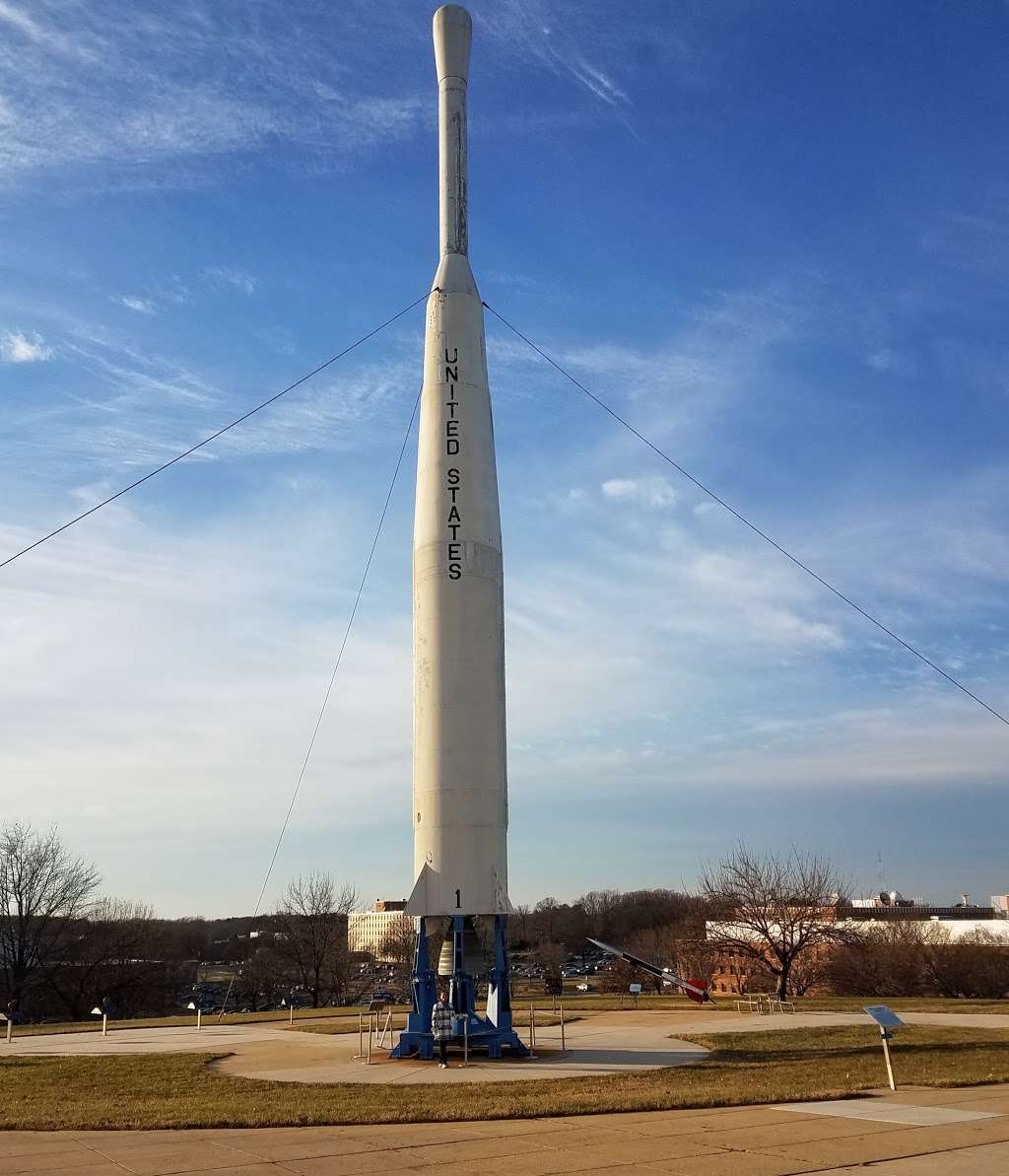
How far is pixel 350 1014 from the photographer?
115ft

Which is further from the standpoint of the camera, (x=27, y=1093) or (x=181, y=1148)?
(x=27, y=1093)

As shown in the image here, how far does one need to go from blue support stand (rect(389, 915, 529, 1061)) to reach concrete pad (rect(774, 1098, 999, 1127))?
7300 mm

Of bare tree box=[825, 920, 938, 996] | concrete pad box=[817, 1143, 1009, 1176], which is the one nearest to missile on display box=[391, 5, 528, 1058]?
concrete pad box=[817, 1143, 1009, 1176]

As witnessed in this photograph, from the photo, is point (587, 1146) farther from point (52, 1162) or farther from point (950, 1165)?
point (52, 1162)

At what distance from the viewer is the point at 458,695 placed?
774 inches

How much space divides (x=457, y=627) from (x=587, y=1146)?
11.2 m

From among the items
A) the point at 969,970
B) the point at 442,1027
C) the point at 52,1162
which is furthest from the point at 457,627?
the point at 969,970

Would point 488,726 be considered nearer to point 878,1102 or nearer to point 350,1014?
point 878,1102

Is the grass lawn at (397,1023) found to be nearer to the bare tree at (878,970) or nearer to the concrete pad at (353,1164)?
the concrete pad at (353,1164)

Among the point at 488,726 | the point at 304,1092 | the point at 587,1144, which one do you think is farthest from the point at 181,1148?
the point at 488,726

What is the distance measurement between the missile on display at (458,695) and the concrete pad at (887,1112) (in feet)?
24.4

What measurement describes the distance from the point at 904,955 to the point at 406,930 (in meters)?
33.0

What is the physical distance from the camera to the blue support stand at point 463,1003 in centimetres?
1869

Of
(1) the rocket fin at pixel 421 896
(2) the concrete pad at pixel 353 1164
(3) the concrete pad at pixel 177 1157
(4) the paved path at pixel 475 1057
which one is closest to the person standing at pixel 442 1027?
(4) the paved path at pixel 475 1057
